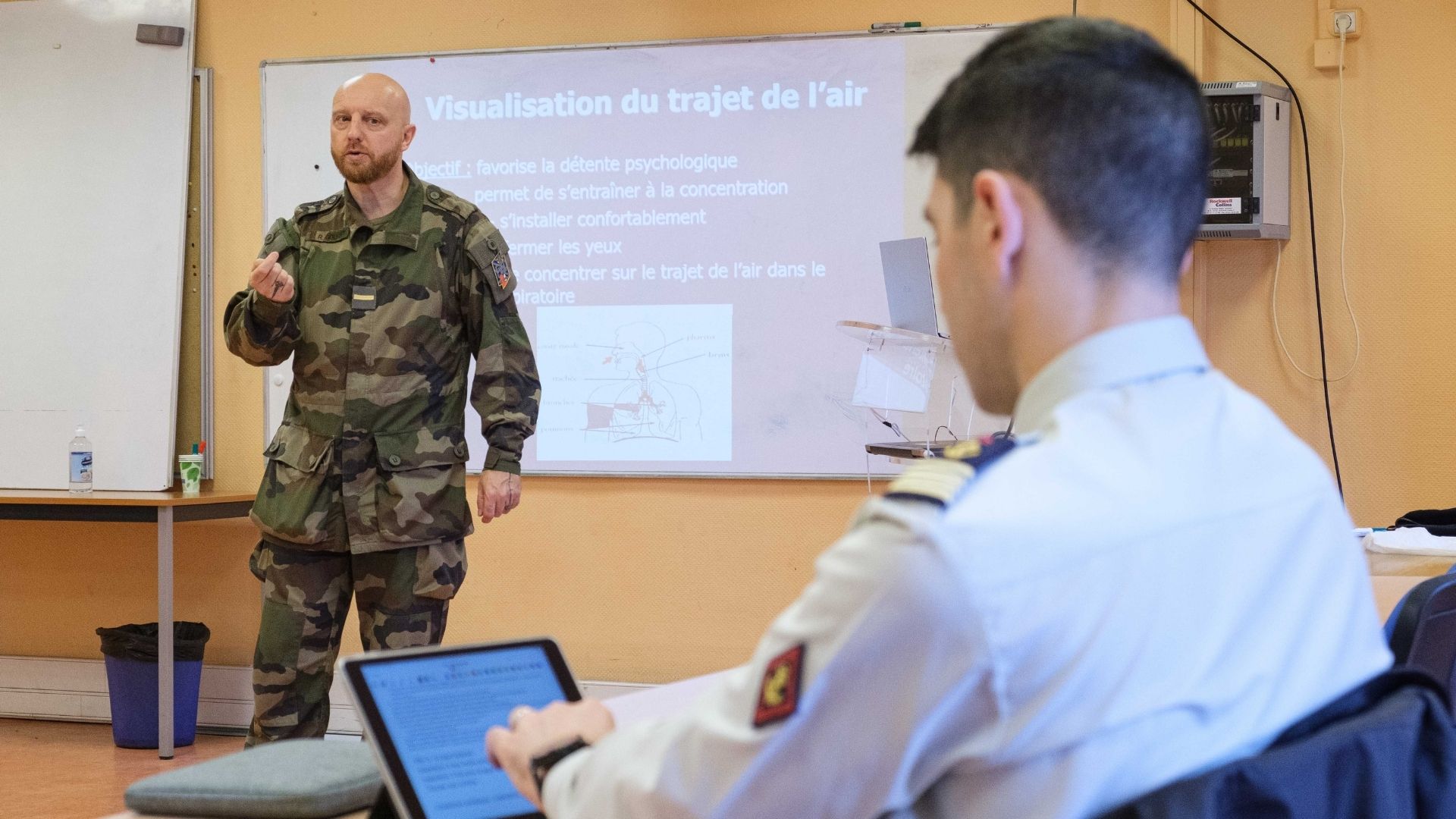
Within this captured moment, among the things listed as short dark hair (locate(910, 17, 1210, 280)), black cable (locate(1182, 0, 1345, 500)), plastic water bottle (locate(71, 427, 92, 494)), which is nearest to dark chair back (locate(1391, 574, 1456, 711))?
short dark hair (locate(910, 17, 1210, 280))

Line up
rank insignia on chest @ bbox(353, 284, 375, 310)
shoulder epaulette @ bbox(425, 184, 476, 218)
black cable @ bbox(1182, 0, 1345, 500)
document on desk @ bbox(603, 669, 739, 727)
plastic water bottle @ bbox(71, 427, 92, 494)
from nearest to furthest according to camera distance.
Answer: document on desk @ bbox(603, 669, 739, 727) → rank insignia on chest @ bbox(353, 284, 375, 310) → shoulder epaulette @ bbox(425, 184, 476, 218) → black cable @ bbox(1182, 0, 1345, 500) → plastic water bottle @ bbox(71, 427, 92, 494)

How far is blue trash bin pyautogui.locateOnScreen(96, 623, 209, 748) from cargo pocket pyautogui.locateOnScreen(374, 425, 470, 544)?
178 cm

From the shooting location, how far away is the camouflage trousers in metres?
2.80

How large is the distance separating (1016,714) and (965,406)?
342 cm

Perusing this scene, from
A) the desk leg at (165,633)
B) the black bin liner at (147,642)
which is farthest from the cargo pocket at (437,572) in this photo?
the black bin liner at (147,642)

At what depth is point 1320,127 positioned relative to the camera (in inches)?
157

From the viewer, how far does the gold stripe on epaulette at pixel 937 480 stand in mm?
659

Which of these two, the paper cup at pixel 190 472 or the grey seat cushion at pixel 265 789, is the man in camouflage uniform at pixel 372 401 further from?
the grey seat cushion at pixel 265 789

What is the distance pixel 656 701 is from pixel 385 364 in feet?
5.57

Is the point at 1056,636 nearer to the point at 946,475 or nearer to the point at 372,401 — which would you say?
the point at 946,475

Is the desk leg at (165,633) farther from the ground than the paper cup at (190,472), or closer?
closer

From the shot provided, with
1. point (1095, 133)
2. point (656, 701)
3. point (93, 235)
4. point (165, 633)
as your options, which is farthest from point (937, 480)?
point (93, 235)

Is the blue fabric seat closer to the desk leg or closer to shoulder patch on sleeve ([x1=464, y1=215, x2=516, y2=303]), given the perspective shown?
shoulder patch on sleeve ([x1=464, y1=215, x2=516, y2=303])

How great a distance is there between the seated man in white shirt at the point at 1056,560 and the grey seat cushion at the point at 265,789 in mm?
261
